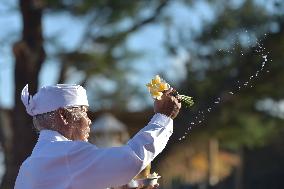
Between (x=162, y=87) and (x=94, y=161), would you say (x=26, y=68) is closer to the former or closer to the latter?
(x=162, y=87)

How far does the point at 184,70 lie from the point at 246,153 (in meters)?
13.0

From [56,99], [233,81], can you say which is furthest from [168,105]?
[233,81]

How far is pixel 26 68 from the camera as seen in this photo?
1412 centimetres

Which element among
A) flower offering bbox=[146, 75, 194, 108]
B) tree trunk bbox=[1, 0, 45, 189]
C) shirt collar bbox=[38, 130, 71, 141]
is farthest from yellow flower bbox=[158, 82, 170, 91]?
tree trunk bbox=[1, 0, 45, 189]

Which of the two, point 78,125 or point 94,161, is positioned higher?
point 78,125

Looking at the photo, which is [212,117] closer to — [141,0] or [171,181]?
[141,0]

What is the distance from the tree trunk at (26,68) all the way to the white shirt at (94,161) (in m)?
10.5

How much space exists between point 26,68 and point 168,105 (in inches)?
428

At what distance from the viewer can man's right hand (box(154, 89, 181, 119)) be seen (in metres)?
3.46

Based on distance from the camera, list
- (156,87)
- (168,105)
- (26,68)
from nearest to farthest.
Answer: (168,105) < (156,87) < (26,68)

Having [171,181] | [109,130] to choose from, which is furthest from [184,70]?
[171,181]

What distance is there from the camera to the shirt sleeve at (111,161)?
327 cm

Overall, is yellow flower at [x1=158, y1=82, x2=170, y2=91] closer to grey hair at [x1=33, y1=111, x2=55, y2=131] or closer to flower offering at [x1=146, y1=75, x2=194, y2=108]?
flower offering at [x1=146, y1=75, x2=194, y2=108]

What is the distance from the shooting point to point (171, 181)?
2570 cm
